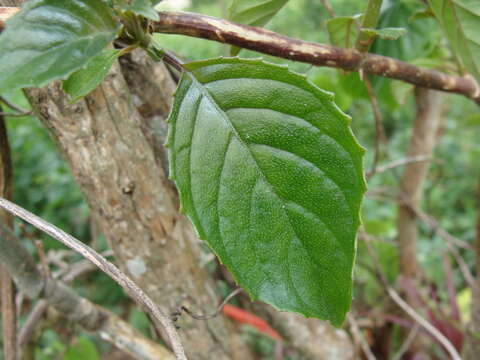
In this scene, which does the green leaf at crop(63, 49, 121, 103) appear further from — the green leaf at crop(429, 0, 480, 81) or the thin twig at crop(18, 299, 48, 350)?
the thin twig at crop(18, 299, 48, 350)

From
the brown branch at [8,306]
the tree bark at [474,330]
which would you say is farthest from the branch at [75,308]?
the tree bark at [474,330]

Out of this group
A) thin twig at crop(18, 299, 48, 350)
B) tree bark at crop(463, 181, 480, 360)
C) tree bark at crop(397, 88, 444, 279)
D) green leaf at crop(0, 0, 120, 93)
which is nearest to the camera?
green leaf at crop(0, 0, 120, 93)

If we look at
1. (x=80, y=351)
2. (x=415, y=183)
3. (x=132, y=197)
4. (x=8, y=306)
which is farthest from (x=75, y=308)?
(x=415, y=183)

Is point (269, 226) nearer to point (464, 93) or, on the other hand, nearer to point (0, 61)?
point (0, 61)

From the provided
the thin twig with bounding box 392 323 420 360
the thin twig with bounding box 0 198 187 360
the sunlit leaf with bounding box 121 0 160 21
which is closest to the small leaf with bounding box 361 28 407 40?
the sunlit leaf with bounding box 121 0 160 21

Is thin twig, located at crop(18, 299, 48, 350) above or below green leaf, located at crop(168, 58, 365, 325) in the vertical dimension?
below
